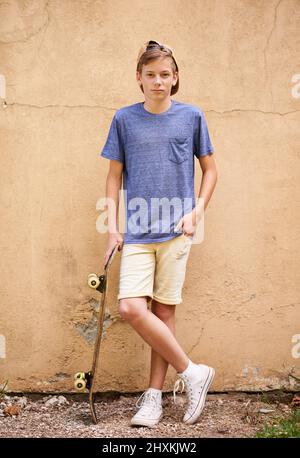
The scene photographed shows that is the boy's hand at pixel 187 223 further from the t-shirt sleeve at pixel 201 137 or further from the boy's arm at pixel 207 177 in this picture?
the t-shirt sleeve at pixel 201 137

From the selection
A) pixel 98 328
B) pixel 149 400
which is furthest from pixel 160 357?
pixel 98 328

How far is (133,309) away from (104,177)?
2.58 ft

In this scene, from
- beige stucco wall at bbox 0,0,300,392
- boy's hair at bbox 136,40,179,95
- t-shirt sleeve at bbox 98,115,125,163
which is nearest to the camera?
boy's hair at bbox 136,40,179,95

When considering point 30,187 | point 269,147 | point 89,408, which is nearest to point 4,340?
point 89,408

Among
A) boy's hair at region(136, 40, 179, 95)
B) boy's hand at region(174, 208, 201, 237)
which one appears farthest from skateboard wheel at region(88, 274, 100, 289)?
boy's hair at region(136, 40, 179, 95)

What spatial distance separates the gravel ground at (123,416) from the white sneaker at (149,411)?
3 centimetres

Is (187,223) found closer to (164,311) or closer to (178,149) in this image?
(178,149)

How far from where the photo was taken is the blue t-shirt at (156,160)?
3143 mm

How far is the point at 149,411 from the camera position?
320 cm

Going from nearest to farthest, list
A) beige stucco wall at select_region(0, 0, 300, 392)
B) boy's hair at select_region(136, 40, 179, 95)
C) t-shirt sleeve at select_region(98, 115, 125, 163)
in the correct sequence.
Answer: boy's hair at select_region(136, 40, 179, 95) → t-shirt sleeve at select_region(98, 115, 125, 163) → beige stucco wall at select_region(0, 0, 300, 392)

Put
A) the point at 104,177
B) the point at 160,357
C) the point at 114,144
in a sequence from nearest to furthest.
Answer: the point at 114,144 < the point at 160,357 < the point at 104,177

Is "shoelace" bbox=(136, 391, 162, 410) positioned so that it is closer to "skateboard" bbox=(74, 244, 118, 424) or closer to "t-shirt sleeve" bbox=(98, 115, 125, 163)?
"skateboard" bbox=(74, 244, 118, 424)

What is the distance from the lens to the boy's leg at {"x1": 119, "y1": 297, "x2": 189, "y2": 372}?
3.11 meters

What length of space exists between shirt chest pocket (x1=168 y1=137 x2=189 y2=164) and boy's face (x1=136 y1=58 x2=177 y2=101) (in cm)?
22
